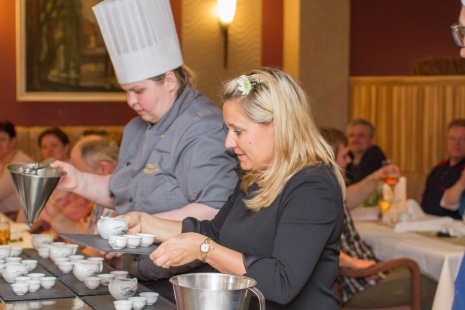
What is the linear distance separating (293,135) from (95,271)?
0.86m

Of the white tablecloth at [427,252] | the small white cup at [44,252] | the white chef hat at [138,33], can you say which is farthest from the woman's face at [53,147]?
the small white cup at [44,252]

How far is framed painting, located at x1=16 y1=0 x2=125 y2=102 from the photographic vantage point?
24.1 feet

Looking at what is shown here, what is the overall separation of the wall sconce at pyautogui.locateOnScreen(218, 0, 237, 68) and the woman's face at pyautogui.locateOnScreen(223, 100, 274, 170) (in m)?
5.03

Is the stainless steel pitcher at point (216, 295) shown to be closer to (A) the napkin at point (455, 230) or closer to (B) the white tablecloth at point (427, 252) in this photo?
(B) the white tablecloth at point (427, 252)

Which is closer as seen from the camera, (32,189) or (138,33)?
(32,189)

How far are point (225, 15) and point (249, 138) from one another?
514 cm

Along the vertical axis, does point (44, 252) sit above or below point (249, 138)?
below

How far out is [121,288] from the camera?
2.48 meters

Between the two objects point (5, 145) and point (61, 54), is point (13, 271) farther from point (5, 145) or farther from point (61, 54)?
point (61, 54)

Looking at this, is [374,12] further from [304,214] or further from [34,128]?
[304,214]

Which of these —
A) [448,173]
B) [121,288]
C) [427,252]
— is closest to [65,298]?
[121,288]

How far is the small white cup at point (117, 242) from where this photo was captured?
2.43m

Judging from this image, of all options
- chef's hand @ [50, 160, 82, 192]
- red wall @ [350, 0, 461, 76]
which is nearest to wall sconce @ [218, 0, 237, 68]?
red wall @ [350, 0, 461, 76]

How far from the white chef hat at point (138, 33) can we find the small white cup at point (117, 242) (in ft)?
3.14
